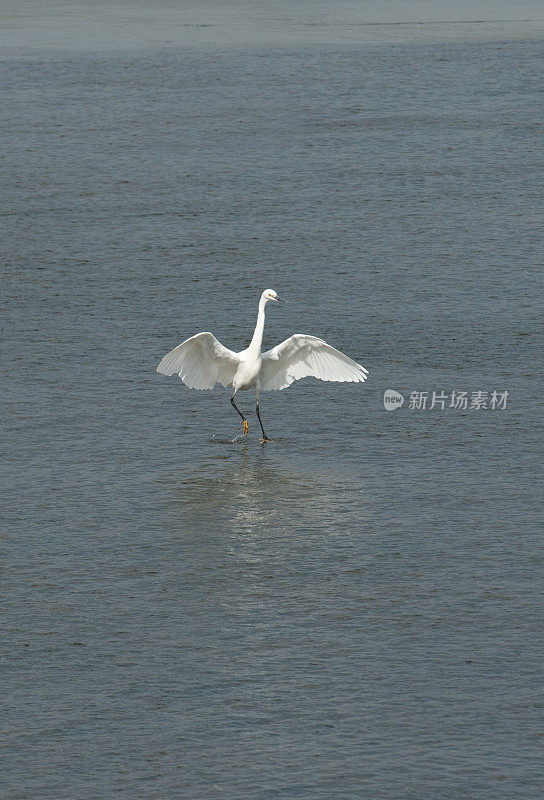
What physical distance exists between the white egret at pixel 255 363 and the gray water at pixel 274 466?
53 cm

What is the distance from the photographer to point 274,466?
1568 centimetres

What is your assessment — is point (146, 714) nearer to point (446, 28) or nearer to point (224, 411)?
point (224, 411)

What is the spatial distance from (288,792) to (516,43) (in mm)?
32202

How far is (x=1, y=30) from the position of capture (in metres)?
43.2

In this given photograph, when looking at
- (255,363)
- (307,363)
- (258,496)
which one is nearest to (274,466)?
(258,496)

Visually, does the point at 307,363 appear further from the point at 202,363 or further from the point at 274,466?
the point at 274,466

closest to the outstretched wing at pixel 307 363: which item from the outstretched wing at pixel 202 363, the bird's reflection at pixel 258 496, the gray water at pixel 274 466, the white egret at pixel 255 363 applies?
the white egret at pixel 255 363

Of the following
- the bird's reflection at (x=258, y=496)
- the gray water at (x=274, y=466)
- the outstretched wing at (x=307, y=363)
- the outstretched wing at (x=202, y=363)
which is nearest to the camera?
the gray water at (x=274, y=466)

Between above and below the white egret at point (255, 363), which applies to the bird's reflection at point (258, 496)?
below

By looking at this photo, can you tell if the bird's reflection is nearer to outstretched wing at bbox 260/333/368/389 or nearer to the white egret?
the white egret

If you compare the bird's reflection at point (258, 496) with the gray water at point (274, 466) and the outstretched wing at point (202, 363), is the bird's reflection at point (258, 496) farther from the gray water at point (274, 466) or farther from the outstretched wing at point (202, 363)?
the outstretched wing at point (202, 363)

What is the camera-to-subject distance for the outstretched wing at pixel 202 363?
16.5m

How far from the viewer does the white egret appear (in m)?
16.6

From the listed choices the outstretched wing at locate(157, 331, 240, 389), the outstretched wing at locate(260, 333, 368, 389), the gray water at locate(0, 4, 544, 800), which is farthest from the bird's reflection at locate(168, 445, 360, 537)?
the outstretched wing at locate(260, 333, 368, 389)
